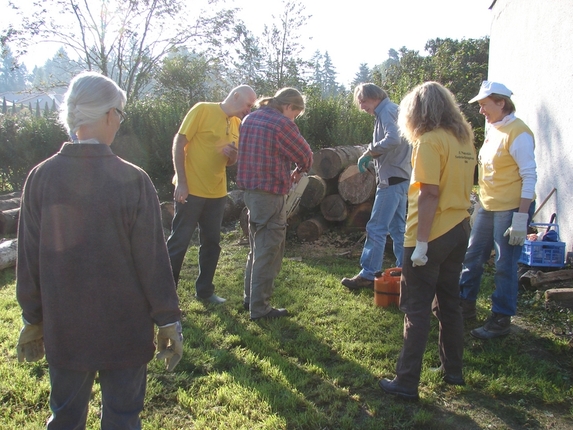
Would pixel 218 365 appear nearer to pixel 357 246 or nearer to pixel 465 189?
pixel 465 189

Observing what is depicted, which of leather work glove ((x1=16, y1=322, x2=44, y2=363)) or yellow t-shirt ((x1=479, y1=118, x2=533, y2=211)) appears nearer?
leather work glove ((x1=16, y1=322, x2=44, y2=363))

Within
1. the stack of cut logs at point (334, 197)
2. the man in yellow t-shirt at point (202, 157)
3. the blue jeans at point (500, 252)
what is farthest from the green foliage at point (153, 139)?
the blue jeans at point (500, 252)

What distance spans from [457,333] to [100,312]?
218 centimetres

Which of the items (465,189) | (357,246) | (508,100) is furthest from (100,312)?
(357,246)

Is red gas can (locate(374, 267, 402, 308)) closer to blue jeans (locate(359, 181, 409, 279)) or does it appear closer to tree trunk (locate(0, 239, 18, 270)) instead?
blue jeans (locate(359, 181, 409, 279))

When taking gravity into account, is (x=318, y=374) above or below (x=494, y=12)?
below

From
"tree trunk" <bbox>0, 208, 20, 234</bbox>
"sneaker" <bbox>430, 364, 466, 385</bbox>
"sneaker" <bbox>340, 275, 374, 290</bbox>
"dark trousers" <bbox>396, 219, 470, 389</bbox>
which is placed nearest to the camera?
"dark trousers" <bbox>396, 219, 470, 389</bbox>

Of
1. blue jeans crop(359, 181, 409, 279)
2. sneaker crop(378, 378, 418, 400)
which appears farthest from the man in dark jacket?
blue jeans crop(359, 181, 409, 279)

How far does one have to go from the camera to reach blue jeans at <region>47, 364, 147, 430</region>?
1778 mm

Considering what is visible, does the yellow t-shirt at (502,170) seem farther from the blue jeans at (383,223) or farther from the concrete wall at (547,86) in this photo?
the concrete wall at (547,86)

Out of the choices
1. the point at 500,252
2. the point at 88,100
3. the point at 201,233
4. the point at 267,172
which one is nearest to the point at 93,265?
the point at 88,100

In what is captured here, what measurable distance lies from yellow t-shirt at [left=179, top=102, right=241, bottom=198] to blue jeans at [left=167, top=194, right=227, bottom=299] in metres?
0.13

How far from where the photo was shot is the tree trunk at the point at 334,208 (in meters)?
6.77

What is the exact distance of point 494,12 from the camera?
9016 mm
